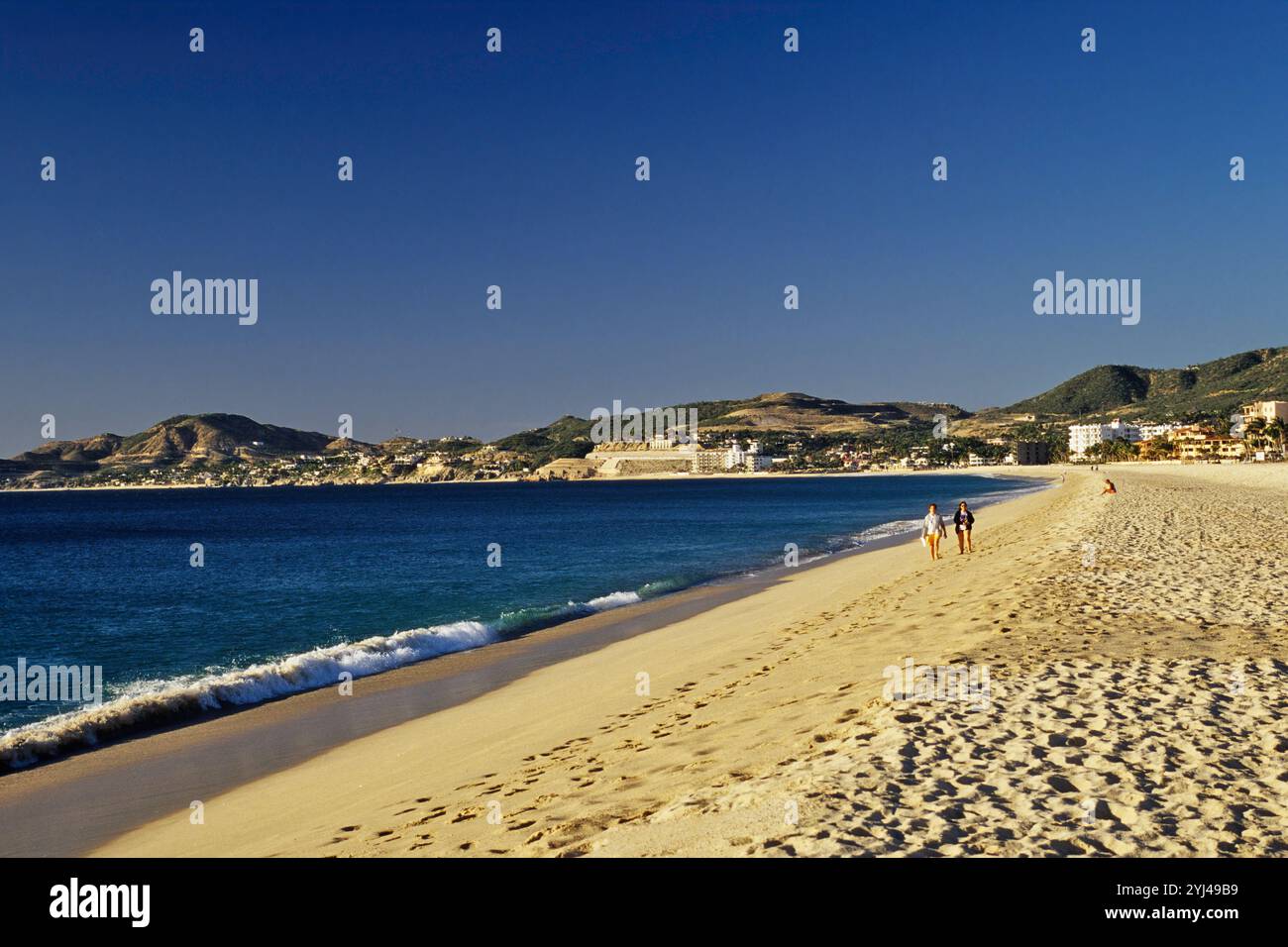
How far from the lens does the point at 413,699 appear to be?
50.0 ft

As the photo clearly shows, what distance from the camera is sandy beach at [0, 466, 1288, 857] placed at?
19.3ft

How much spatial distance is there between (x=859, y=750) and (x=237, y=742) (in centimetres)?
981

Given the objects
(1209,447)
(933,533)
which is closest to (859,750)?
(933,533)

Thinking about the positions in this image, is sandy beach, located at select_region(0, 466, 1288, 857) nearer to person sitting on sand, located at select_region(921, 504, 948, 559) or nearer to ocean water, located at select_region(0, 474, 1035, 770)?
ocean water, located at select_region(0, 474, 1035, 770)

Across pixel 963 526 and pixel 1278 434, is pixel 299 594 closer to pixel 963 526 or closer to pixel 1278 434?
pixel 963 526

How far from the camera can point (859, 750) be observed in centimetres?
745

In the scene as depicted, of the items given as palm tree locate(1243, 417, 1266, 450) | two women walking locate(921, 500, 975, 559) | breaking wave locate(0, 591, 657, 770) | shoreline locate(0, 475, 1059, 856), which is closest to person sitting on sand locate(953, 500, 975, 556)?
two women walking locate(921, 500, 975, 559)

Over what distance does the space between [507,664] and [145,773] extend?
7.55 m

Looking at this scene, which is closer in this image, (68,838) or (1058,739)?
(1058,739)

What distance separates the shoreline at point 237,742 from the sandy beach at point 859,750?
0.21 m

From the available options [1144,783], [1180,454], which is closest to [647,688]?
[1144,783]

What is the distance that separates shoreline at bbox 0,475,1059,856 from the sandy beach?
0.70 ft
